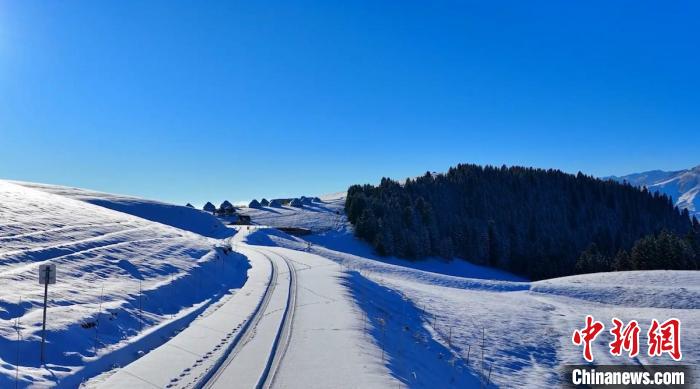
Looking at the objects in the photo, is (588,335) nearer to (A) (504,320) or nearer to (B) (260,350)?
(A) (504,320)

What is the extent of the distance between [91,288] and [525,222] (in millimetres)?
118284

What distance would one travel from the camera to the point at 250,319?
A: 16281 mm

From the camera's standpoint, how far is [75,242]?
Answer: 2455 cm

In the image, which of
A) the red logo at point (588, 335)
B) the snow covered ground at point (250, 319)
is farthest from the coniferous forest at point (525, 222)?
the red logo at point (588, 335)

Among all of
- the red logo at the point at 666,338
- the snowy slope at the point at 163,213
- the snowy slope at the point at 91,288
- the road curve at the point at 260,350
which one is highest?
the snowy slope at the point at 163,213

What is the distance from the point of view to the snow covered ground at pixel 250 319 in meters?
10.8

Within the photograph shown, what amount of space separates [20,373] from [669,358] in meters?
23.2

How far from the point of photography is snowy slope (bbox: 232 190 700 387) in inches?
621

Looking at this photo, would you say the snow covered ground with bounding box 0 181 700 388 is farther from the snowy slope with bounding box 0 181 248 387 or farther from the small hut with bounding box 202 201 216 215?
the small hut with bounding box 202 201 216 215

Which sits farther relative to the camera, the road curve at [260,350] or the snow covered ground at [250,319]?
the snow covered ground at [250,319]

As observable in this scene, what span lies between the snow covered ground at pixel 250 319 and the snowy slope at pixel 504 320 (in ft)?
0.37

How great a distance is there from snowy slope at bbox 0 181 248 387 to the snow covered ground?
64 millimetres

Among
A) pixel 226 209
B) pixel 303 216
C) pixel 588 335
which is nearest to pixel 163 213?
pixel 226 209

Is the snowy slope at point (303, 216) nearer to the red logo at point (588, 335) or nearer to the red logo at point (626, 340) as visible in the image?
the red logo at point (588, 335)
